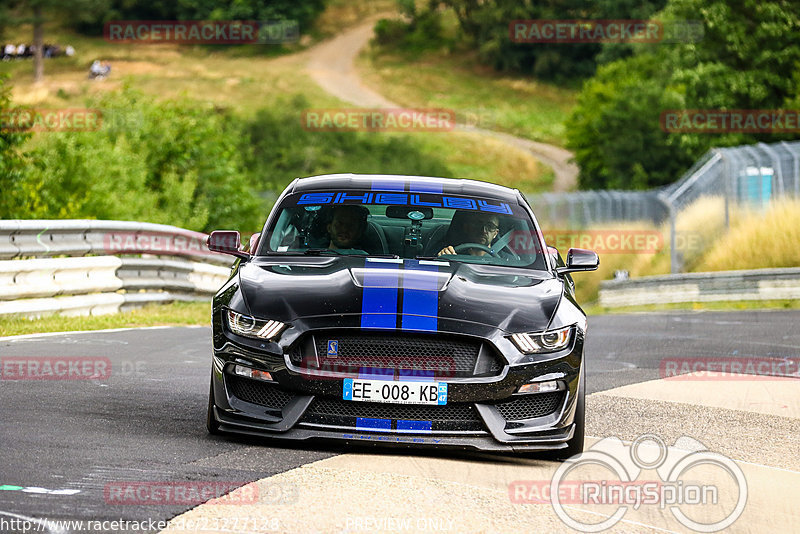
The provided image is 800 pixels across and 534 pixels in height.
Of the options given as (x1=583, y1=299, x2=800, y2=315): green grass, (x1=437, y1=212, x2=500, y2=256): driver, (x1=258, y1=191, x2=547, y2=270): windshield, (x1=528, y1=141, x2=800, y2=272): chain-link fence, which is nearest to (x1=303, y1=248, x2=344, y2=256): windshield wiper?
(x1=258, y1=191, x2=547, y2=270): windshield

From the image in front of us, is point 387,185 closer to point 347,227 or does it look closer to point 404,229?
point 404,229

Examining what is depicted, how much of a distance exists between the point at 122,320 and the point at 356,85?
88.1 m

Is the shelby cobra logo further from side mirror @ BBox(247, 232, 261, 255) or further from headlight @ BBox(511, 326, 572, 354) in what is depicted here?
side mirror @ BBox(247, 232, 261, 255)

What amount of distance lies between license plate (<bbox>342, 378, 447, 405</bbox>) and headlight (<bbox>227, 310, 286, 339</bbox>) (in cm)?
46

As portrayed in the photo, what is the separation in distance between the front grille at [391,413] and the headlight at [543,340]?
419 millimetres

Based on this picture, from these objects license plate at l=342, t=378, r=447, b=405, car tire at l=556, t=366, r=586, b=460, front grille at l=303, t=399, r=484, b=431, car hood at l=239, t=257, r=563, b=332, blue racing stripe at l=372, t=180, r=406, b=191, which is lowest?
car tire at l=556, t=366, r=586, b=460

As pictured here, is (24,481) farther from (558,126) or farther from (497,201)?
(558,126)

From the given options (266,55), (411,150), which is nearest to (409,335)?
(411,150)

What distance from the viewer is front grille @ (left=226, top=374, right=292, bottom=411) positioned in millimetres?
6598

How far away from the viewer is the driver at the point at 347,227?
786 cm

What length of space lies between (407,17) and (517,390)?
114 meters

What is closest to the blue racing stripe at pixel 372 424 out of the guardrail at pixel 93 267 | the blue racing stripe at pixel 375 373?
the blue racing stripe at pixel 375 373

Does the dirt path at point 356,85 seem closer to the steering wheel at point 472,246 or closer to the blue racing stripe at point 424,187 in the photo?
the blue racing stripe at point 424,187

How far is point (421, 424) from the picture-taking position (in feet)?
21.5
